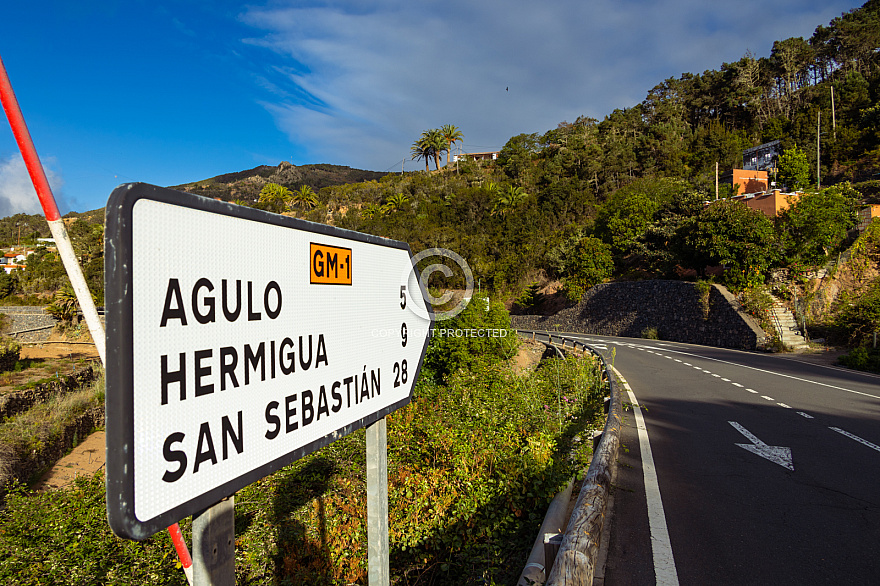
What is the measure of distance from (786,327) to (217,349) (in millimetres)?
23867

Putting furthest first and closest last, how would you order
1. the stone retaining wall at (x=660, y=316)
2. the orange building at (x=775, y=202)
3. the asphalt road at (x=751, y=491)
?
the orange building at (x=775, y=202)
the stone retaining wall at (x=660, y=316)
the asphalt road at (x=751, y=491)

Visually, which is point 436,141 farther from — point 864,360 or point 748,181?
point 864,360

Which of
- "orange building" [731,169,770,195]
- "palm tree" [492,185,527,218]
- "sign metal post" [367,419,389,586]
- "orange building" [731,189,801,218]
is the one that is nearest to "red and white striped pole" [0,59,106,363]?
"sign metal post" [367,419,389,586]

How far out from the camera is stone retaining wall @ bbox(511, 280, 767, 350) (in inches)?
827

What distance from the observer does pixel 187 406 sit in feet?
3.47

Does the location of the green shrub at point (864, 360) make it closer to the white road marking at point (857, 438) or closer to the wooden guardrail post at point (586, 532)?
the white road marking at point (857, 438)

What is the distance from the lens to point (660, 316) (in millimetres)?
27312

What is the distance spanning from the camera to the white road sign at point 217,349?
0.92m

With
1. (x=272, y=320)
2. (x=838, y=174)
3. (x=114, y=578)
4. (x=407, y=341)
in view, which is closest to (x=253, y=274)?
(x=272, y=320)

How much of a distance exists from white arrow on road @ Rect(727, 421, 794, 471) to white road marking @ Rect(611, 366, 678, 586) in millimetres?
1289

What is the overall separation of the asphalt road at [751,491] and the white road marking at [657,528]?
0.01 meters

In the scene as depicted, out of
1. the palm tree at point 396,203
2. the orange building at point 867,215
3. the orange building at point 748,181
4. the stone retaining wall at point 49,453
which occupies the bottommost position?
the stone retaining wall at point 49,453

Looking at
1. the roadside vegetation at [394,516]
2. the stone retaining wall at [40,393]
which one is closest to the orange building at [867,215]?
the roadside vegetation at [394,516]

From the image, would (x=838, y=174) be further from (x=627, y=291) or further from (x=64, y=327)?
(x=64, y=327)
